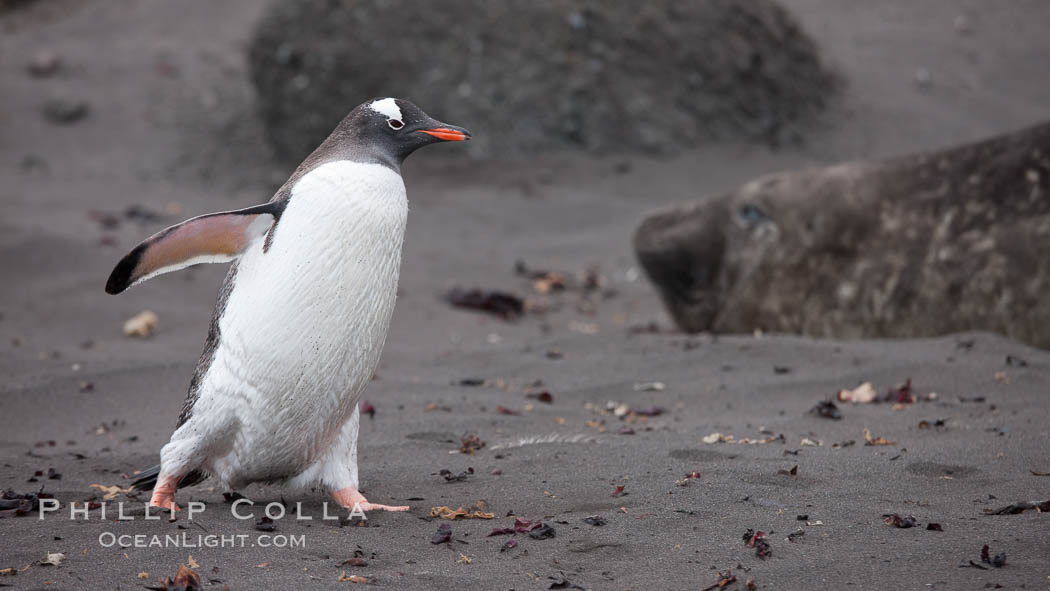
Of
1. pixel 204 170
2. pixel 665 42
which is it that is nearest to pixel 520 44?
pixel 665 42

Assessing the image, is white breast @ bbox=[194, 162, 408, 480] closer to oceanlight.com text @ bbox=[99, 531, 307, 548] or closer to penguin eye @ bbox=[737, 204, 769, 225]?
oceanlight.com text @ bbox=[99, 531, 307, 548]

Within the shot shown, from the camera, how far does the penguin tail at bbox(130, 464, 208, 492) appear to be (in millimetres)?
3666

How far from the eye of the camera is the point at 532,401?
17.2ft

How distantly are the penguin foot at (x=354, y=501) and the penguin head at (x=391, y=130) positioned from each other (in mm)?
1124

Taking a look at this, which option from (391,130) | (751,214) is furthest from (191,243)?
(751,214)

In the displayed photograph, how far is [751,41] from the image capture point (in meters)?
12.0

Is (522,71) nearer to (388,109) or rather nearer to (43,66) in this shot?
(43,66)

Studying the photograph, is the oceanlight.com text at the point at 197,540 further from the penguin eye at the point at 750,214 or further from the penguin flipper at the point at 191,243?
the penguin eye at the point at 750,214

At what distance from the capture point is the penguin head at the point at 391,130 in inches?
143

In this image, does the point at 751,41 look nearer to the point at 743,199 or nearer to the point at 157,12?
the point at 743,199

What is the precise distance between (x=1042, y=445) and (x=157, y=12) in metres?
14.0

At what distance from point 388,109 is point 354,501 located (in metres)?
1.34

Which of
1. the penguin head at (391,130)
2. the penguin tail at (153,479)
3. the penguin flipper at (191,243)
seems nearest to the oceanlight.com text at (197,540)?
the penguin tail at (153,479)

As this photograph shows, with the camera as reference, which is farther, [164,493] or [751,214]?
[751,214]
